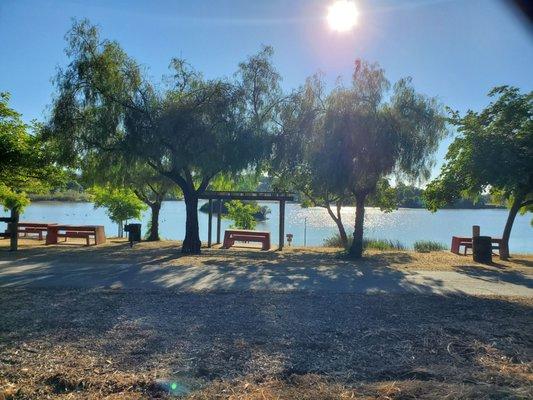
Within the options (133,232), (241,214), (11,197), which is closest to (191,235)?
(133,232)

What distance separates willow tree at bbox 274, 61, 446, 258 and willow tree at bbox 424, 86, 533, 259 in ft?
3.26

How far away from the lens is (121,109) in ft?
51.1

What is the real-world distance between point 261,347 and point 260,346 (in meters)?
0.04

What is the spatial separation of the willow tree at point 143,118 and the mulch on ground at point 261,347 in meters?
8.15

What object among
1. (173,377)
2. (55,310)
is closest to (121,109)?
(55,310)

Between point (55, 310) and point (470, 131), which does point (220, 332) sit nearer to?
point (55, 310)

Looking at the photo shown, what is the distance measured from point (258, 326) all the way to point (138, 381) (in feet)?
6.93

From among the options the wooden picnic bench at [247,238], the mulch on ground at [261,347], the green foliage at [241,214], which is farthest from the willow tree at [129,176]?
the mulch on ground at [261,347]

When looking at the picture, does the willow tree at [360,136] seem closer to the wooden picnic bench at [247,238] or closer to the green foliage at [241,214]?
the wooden picnic bench at [247,238]

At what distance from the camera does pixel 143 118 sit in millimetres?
15461

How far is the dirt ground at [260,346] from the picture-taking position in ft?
13.5

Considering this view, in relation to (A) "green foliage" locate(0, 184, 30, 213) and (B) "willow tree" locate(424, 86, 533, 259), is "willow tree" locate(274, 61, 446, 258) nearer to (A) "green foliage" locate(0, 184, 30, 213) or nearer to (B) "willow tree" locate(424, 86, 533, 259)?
(B) "willow tree" locate(424, 86, 533, 259)

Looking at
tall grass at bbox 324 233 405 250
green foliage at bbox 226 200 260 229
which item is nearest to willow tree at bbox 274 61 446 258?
tall grass at bbox 324 233 405 250

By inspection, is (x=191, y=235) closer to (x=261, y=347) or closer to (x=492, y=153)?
(x=492, y=153)
